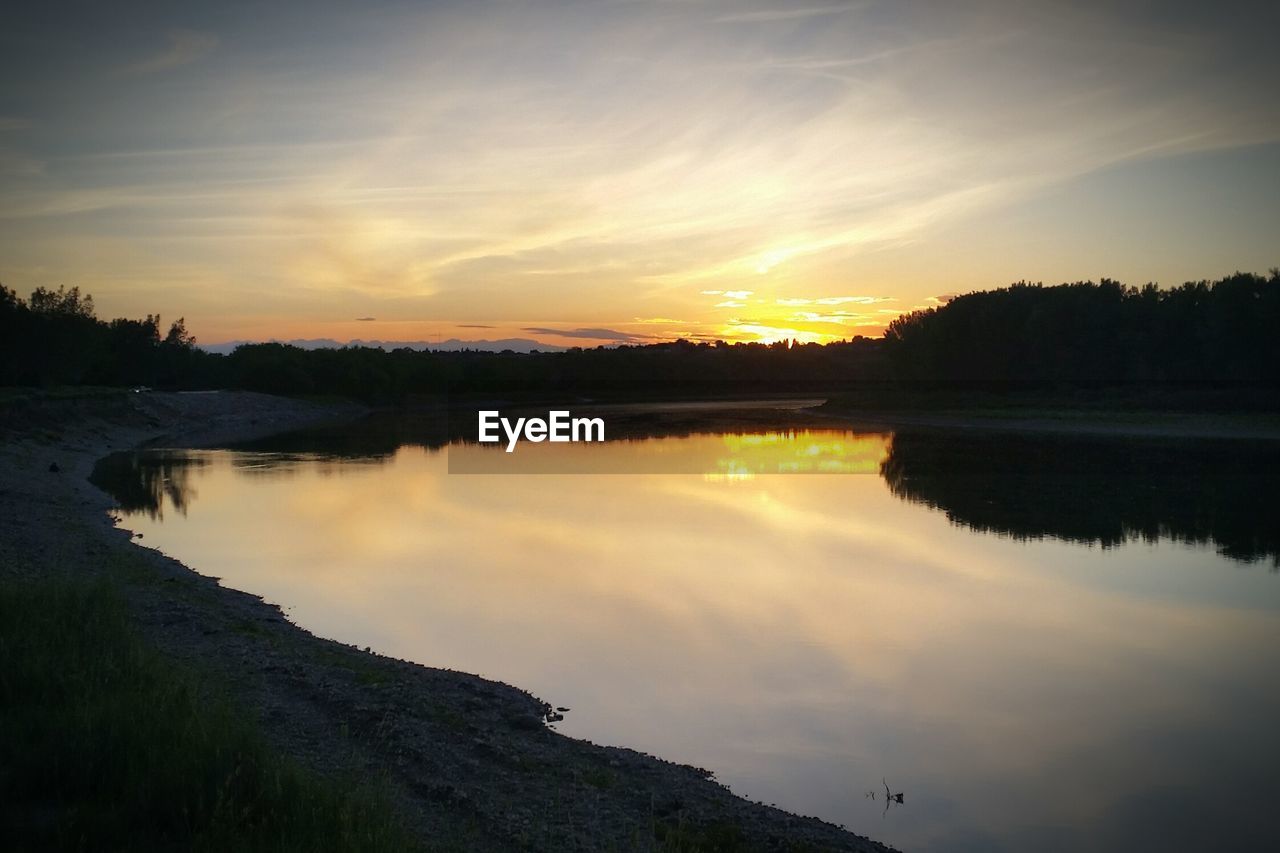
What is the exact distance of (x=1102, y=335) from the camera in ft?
219

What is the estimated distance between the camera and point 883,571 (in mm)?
18094

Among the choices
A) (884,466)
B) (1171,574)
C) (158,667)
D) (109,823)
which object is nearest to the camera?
(109,823)

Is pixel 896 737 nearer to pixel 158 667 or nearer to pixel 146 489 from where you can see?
pixel 158 667

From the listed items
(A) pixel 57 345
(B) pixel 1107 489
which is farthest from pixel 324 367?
(B) pixel 1107 489

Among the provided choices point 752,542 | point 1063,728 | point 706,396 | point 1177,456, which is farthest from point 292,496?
point 706,396

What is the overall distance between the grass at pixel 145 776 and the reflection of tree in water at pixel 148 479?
1964 cm

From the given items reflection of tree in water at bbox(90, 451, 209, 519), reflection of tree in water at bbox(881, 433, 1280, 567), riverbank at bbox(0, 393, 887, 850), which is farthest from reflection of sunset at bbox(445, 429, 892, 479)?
riverbank at bbox(0, 393, 887, 850)

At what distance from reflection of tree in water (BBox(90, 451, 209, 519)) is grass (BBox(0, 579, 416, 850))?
19.6 metres

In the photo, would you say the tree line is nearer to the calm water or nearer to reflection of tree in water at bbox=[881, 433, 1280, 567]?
reflection of tree in water at bbox=[881, 433, 1280, 567]

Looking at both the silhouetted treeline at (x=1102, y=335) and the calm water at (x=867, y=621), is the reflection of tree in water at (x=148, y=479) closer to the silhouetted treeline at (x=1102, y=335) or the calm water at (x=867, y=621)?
the calm water at (x=867, y=621)

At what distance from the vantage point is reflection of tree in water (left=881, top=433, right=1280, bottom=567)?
21.9 m

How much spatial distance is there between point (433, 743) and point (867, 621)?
807 cm

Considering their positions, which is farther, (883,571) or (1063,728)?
(883,571)

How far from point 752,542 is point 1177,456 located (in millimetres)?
27262
